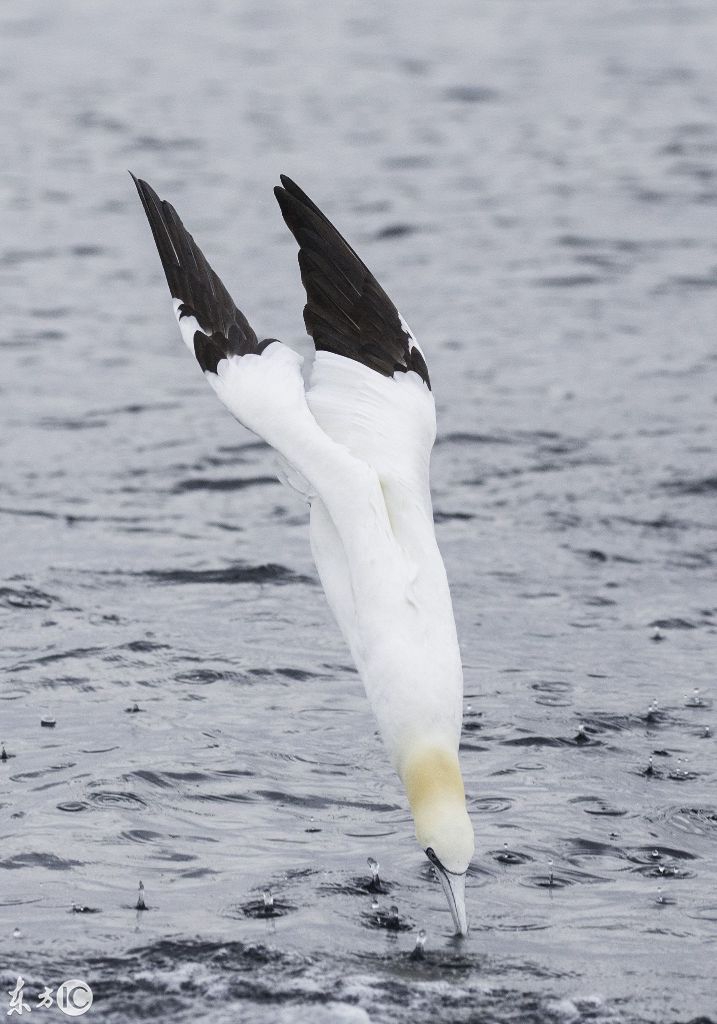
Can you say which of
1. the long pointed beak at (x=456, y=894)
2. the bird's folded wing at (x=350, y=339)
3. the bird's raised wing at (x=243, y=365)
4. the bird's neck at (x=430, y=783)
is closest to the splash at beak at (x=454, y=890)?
the long pointed beak at (x=456, y=894)

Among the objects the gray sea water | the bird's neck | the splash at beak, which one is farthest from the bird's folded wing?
the splash at beak

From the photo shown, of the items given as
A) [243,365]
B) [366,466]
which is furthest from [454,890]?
[243,365]

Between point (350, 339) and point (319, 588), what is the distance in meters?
1.85

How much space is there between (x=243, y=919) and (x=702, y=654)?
3158 millimetres

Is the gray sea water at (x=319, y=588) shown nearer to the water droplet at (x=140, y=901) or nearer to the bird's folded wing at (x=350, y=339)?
the water droplet at (x=140, y=901)

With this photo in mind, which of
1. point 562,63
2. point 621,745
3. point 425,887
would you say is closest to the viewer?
point 425,887

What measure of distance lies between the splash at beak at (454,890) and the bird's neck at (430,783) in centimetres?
10

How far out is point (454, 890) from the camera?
17.9 feet

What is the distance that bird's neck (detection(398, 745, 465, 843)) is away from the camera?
552 cm

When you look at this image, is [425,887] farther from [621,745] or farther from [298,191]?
[298,191]

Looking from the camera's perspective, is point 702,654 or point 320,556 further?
point 702,654

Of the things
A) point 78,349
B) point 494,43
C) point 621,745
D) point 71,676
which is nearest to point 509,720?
point 621,745

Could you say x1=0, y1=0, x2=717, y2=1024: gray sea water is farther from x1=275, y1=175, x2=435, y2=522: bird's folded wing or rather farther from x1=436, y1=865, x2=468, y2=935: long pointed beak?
x1=275, y1=175, x2=435, y2=522: bird's folded wing

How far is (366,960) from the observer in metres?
5.36
